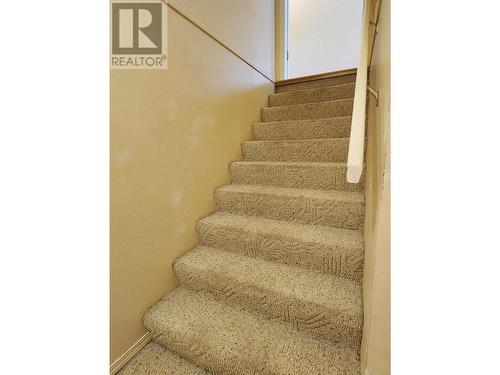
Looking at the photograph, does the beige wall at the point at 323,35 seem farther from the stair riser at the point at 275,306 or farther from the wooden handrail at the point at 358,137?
the stair riser at the point at 275,306

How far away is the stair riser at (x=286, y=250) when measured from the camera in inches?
44.9

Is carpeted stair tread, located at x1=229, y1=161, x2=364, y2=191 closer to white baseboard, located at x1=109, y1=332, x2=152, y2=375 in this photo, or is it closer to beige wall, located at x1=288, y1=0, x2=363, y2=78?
white baseboard, located at x1=109, y1=332, x2=152, y2=375

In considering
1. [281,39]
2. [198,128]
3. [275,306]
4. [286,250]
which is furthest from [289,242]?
[281,39]

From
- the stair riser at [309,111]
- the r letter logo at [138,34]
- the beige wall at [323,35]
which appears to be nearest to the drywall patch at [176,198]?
the r letter logo at [138,34]

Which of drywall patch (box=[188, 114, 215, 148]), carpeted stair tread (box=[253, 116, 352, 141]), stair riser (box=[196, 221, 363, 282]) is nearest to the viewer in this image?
stair riser (box=[196, 221, 363, 282])

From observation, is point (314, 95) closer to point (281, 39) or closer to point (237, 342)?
point (281, 39)

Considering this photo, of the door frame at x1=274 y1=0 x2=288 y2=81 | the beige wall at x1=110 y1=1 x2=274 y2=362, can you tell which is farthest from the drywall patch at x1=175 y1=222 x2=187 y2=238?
the door frame at x1=274 y1=0 x2=288 y2=81

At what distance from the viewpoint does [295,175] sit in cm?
167

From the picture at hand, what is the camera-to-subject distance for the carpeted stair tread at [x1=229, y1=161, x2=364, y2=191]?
1.54m

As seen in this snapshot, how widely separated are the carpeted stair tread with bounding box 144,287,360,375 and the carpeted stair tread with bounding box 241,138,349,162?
1195 mm
